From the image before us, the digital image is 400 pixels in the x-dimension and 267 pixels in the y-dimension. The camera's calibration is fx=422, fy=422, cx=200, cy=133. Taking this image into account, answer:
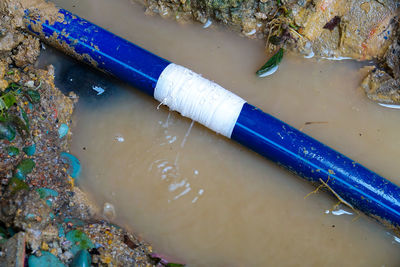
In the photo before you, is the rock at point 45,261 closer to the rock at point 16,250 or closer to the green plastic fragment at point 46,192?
the rock at point 16,250

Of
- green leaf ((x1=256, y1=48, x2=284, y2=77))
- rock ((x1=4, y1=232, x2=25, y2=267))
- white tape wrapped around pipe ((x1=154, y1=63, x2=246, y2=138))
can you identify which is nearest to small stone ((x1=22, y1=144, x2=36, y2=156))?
rock ((x1=4, y1=232, x2=25, y2=267))

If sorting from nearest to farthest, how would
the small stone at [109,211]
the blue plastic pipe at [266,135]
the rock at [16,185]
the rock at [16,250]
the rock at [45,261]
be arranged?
1. the rock at [16,250]
2. the rock at [45,261]
3. the rock at [16,185]
4. the blue plastic pipe at [266,135]
5. the small stone at [109,211]

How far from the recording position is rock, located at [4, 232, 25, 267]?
174 centimetres

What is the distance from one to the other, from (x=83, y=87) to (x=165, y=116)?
1.77ft

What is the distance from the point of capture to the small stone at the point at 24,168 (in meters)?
2.11

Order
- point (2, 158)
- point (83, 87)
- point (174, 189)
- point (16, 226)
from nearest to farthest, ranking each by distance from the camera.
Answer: point (16, 226) < point (2, 158) < point (174, 189) < point (83, 87)

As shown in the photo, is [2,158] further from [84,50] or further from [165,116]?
[165,116]

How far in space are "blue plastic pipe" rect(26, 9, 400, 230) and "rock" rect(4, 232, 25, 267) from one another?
1.06m

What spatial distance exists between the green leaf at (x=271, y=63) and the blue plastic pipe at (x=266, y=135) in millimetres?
327

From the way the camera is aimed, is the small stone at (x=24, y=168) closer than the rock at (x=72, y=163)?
Yes

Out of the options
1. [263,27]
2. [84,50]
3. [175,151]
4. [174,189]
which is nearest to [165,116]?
[175,151]

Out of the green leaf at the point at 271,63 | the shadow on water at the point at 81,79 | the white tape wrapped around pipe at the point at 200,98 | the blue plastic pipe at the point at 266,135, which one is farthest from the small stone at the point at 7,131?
the green leaf at the point at 271,63

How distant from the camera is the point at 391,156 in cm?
246

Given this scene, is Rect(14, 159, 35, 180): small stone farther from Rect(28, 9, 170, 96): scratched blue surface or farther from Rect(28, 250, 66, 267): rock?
Rect(28, 9, 170, 96): scratched blue surface
